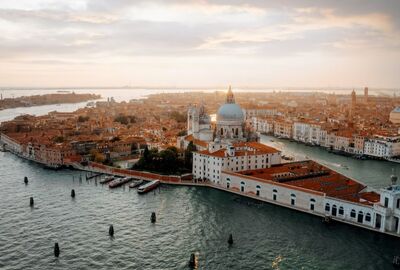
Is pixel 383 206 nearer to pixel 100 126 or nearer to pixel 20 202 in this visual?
pixel 20 202

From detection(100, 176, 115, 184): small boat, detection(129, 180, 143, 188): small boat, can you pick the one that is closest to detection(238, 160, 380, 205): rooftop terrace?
detection(129, 180, 143, 188): small boat

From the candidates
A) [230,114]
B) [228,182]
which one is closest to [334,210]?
[228,182]

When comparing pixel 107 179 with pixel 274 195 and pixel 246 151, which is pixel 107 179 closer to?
pixel 246 151

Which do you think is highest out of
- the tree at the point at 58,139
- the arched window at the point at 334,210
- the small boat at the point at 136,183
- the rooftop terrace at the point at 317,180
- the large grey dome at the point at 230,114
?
the large grey dome at the point at 230,114

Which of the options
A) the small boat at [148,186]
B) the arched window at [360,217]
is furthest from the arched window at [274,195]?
the small boat at [148,186]

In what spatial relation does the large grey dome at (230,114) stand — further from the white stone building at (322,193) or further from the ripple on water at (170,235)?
the ripple on water at (170,235)

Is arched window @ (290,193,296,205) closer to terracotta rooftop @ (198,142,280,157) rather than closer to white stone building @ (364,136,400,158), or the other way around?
terracotta rooftop @ (198,142,280,157)
